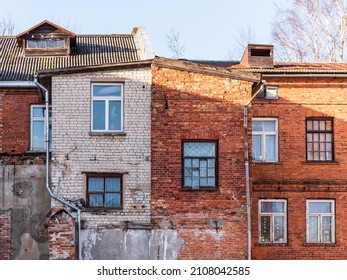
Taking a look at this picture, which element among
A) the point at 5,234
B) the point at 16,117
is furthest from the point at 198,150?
the point at 16,117

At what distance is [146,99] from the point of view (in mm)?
21609

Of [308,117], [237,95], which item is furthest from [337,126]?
[237,95]

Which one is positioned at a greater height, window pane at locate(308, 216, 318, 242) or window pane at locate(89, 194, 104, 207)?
window pane at locate(89, 194, 104, 207)

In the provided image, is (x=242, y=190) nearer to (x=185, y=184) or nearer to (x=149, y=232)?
(x=185, y=184)

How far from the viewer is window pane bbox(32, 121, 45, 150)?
25391 millimetres

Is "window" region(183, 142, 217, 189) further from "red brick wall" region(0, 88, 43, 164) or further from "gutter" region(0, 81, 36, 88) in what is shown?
"gutter" region(0, 81, 36, 88)

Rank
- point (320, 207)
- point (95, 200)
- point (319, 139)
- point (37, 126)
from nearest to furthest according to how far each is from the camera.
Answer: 1. point (95, 200)
2. point (320, 207)
3. point (37, 126)
4. point (319, 139)

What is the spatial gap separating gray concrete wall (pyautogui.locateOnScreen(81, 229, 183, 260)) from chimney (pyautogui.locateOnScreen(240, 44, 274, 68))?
829 centimetres

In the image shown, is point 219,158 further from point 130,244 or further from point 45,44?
point 45,44

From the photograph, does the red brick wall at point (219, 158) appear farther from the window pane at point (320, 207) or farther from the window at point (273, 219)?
the window pane at point (320, 207)

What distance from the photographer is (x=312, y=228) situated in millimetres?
25094

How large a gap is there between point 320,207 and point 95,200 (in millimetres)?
8349

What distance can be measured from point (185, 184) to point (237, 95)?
309 centimetres

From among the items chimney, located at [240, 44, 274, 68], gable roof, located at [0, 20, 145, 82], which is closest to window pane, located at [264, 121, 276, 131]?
chimney, located at [240, 44, 274, 68]
